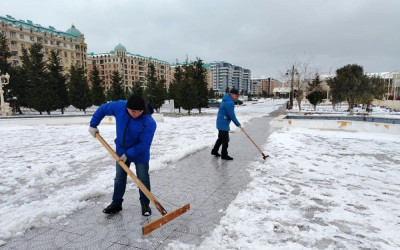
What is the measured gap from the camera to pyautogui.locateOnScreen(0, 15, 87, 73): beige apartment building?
54.9 metres

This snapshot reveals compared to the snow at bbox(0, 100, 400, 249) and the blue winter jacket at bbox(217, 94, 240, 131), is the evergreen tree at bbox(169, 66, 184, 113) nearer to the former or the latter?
the snow at bbox(0, 100, 400, 249)

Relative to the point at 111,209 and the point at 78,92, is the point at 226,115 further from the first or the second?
the point at 78,92

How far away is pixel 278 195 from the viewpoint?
12.8ft

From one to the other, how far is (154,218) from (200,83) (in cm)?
2269

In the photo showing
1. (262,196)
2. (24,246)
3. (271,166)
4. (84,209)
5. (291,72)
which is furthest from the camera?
(291,72)

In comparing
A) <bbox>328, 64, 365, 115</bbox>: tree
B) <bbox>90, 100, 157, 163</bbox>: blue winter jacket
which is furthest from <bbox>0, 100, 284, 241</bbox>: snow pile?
<bbox>328, 64, 365, 115</bbox>: tree

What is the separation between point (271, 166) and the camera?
5566mm

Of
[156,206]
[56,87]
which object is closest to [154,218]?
[156,206]

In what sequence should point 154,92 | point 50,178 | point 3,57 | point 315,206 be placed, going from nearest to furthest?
point 315,206 → point 50,178 → point 3,57 → point 154,92

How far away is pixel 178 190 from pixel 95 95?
28.7m

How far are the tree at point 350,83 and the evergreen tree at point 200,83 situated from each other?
14.5 meters

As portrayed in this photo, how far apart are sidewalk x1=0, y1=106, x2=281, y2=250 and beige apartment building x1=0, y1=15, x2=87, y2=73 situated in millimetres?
53272

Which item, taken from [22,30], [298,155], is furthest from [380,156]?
[22,30]

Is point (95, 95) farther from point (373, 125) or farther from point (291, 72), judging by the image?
point (373, 125)
